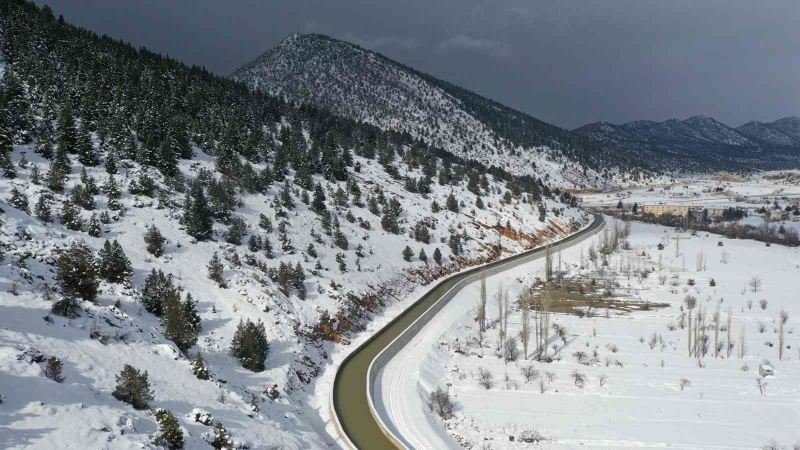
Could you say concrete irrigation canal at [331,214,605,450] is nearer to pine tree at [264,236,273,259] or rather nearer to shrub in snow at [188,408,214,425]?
shrub in snow at [188,408,214,425]

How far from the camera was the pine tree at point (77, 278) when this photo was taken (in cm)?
2375

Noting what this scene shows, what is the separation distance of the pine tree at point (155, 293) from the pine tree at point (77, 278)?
3.13 m

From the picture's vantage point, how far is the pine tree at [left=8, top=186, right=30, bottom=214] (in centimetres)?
3198

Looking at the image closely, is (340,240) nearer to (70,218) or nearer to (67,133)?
(70,218)

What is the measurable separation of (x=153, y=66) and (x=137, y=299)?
68799mm

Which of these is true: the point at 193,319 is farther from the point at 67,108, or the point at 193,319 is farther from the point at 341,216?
the point at 341,216

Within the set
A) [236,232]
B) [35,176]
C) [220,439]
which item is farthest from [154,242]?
[220,439]

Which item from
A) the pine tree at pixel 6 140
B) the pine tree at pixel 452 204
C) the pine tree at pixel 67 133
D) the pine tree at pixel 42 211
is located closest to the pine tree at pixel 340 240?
the pine tree at pixel 67 133

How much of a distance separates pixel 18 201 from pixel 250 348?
65.3ft

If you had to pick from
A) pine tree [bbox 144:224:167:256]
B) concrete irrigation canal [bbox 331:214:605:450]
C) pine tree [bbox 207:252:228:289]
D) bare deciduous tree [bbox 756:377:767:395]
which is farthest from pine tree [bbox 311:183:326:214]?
bare deciduous tree [bbox 756:377:767:395]

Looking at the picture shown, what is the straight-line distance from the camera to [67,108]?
43.5m

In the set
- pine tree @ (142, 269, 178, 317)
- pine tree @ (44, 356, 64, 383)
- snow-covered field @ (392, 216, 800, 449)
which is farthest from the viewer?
pine tree @ (142, 269, 178, 317)

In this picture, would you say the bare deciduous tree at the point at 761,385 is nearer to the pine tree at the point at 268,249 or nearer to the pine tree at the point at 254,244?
the pine tree at the point at 268,249

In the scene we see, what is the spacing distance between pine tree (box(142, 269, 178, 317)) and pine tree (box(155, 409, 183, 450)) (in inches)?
483
